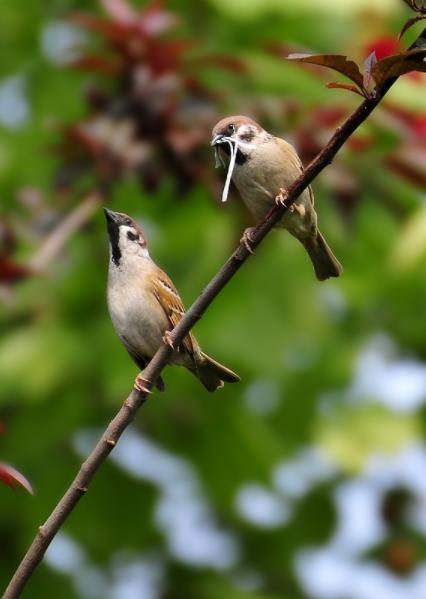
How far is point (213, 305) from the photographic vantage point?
5.50 m

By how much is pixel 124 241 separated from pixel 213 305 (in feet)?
5.58

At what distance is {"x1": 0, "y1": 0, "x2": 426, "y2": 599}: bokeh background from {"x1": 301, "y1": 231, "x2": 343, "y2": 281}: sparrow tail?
1254 millimetres

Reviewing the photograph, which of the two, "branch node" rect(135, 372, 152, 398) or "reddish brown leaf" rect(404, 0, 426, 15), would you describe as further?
"branch node" rect(135, 372, 152, 398)

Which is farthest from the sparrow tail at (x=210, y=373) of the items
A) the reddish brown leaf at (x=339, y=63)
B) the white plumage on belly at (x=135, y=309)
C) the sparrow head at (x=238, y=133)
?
the reddish brown leaf at (x=339, y=63)

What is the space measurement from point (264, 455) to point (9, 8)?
107 inches

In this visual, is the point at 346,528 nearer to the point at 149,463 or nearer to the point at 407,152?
the point at 149,463

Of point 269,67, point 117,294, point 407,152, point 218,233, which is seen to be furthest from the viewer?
point 218,233

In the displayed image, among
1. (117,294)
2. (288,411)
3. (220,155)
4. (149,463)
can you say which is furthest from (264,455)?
(220,155)

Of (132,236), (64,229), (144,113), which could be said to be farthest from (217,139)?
(144,113)

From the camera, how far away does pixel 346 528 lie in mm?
7266

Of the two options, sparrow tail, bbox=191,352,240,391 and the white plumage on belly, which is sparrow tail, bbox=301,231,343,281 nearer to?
sparrow tail, bbox=191,352,240,391

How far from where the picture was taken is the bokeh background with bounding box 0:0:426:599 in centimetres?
486

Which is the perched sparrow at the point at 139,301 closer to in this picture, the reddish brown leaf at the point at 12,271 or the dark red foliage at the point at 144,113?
the reddish brown leaf at the point at 12,271

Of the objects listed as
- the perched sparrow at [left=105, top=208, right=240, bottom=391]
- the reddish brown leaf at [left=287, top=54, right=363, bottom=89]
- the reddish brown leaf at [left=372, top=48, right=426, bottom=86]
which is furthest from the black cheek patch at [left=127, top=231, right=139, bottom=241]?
the reddish brown leaf at [left=372, top=48, right=426, bottom=86]
